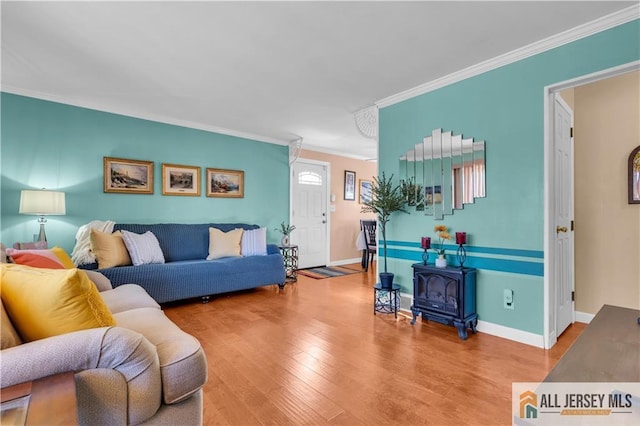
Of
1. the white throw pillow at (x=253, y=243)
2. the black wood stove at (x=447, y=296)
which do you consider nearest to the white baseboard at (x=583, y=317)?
the black wood stove at (x=447, y=296)

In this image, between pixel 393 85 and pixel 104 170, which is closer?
pixel 393 85

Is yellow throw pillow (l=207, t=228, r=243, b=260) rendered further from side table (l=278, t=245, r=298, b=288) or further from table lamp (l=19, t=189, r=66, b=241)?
table lamp (l=19, t=189, r=66, b=241)

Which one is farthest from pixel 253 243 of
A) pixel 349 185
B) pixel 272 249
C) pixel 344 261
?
pixel 349 185

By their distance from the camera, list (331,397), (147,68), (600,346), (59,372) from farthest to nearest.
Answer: (147,68) < (331,397) < (600,346) < (59,372)

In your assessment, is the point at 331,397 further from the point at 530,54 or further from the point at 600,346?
the point at 530,54

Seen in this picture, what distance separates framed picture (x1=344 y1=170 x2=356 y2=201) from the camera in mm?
6543

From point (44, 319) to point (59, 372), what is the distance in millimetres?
245

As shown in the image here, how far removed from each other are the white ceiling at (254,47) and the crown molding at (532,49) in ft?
0.18

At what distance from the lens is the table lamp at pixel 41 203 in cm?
295

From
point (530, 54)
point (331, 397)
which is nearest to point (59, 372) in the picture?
point (331, 397)

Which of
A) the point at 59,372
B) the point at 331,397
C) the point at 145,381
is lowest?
the point at 331,397

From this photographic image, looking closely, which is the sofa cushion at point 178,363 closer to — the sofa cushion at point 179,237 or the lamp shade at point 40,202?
the lamp shade at point 40,202

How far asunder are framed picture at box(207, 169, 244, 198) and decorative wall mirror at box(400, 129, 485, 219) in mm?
2734

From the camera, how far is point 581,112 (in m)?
Result: 3.00
